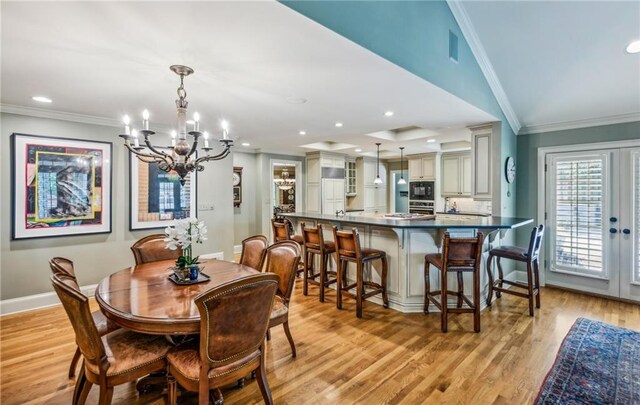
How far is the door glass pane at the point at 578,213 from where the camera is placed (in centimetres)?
416

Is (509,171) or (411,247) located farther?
(509,171)

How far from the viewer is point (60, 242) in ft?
12.5

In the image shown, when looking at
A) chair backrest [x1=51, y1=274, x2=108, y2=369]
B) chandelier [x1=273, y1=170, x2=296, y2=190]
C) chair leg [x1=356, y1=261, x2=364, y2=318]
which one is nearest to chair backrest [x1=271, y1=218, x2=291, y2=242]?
chair leg [x1=356, y1=261, x2=364, y2=318]

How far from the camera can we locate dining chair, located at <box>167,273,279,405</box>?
5.28ft

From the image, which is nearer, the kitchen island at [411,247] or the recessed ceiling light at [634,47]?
the recessed ceiling light at [634,47]

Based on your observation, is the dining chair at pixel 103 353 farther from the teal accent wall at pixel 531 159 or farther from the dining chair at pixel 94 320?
the teal accent wall at pixel 531 159

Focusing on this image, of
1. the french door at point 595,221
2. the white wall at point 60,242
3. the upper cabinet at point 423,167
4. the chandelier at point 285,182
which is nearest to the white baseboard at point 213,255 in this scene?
the white wall at point 60,242

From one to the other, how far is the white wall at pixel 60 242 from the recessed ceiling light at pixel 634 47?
5759 millimetres

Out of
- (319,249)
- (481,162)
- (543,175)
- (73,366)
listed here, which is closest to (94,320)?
(73,366)

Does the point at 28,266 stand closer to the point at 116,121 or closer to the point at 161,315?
the point at 116,121

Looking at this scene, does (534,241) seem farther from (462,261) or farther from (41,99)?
(41,99)

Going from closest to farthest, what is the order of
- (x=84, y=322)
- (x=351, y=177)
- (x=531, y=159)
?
(x=84, y=322), (x=531, y=159), (x=351, y=177)

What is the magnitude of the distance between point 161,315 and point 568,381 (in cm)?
280

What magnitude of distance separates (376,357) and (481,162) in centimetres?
306
